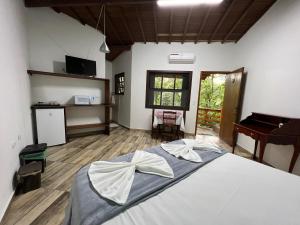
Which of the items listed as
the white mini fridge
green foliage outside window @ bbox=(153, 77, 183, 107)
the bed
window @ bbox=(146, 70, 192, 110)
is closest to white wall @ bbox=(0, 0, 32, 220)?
the white mini fridge

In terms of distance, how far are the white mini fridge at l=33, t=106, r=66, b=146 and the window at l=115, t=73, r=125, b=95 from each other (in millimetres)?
2484

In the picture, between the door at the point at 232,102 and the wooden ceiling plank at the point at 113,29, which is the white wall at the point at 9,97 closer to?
the wooden ceiling plank at the point at 113,29

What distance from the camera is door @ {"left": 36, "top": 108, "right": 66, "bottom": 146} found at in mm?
2986

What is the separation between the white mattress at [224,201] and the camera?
0.73 m

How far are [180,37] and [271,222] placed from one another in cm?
436

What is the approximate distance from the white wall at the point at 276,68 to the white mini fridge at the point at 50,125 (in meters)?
4.22

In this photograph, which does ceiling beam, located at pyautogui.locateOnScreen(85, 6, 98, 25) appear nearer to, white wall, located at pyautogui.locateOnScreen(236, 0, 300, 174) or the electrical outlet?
the electrical outlet

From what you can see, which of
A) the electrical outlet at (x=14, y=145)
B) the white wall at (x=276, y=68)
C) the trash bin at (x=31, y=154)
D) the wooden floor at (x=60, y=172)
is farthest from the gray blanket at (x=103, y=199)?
the white wall at (x=276, y=68)

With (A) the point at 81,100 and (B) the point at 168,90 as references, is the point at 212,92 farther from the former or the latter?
(A) the point at 81,100

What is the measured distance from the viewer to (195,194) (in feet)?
3.00

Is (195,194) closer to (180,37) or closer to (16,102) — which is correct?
(16,102)

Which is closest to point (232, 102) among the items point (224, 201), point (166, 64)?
point (166, 64)

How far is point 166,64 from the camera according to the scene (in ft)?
14.8

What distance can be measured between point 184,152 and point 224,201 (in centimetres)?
64
